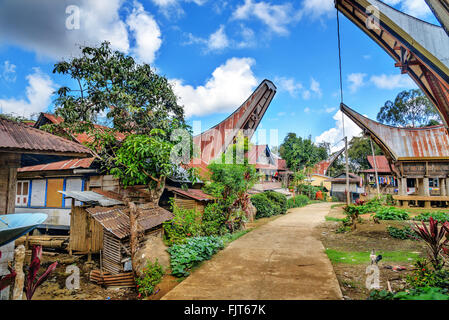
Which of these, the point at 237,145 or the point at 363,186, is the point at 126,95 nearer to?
the point at 237,145

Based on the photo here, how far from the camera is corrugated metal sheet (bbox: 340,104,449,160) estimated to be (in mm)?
18969

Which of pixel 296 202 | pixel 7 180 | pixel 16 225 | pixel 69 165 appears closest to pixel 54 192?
pixel 69 165

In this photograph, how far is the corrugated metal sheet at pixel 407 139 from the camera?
18969 mm

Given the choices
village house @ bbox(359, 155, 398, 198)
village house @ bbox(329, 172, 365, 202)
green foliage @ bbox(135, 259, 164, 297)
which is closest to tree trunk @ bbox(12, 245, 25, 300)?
green foliage @ bbox(135, 259, 164, 297)

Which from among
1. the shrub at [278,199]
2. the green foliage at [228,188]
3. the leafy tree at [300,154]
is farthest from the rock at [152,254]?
the leafy tree at [300,154]

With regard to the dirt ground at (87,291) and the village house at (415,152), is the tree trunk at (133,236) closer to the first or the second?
the dirt ground at (87,291)

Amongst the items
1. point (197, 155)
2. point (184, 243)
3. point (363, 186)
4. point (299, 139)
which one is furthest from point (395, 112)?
point (184, 243)

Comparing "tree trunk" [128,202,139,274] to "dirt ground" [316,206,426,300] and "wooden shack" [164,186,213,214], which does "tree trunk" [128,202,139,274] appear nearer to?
"wooden shack" [164,186,213,214]

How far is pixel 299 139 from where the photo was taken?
34875 mm

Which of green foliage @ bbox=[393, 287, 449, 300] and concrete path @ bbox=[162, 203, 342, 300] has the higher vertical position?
green foliage @ bbox=[393, 287, 449, 300]

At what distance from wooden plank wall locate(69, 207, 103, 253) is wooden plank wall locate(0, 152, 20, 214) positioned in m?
2.83

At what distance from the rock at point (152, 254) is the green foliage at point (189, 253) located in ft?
0.53

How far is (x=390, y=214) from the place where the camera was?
1167 cm

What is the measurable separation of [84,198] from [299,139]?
32096 millimetres
